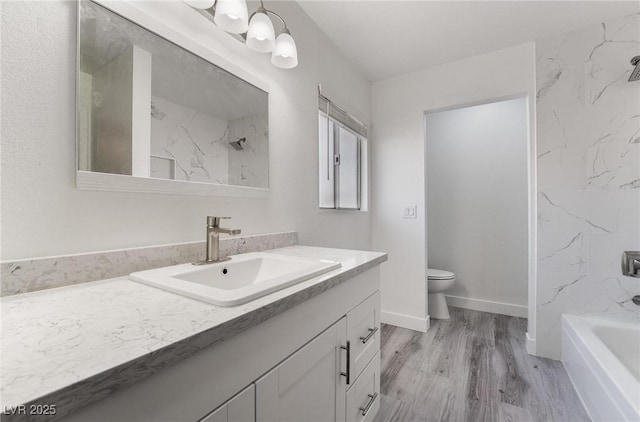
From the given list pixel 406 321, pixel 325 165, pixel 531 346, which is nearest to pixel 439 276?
pixel 406 321

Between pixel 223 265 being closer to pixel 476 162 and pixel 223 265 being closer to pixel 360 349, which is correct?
pixel 360 349

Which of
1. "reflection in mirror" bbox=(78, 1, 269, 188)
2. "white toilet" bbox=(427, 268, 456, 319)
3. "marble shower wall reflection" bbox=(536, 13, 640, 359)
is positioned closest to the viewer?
"reflection in mirror" bbox=(78, 1, 269, 188)

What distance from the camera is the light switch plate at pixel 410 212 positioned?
2.47m

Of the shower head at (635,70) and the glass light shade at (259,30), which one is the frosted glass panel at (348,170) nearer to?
the glass light shade at (259,30)

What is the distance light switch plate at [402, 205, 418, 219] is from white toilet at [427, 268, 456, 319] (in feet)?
2.15

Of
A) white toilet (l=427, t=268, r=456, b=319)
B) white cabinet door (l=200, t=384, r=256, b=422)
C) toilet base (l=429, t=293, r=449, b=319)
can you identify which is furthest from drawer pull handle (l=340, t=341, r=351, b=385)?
toilet base (l=429, t=293, r=449, b=319)

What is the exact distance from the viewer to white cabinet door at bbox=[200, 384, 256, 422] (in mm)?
550

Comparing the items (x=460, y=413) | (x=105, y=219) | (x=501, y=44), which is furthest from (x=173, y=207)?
(x=501, y=44)

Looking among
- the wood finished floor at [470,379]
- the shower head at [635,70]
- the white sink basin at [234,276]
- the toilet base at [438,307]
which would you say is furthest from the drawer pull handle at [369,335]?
the shower head at [635,70]

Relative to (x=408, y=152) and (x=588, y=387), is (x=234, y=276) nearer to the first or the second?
(x=588, y=387)

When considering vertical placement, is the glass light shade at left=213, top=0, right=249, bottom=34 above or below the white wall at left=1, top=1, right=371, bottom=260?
above

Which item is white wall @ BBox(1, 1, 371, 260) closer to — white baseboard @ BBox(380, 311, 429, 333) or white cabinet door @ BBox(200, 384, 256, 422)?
white cabinet door @ BBox(200, 384, 256, 422)

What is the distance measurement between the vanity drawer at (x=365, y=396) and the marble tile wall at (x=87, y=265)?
30.8 inches

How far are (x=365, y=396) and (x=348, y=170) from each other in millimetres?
1628
